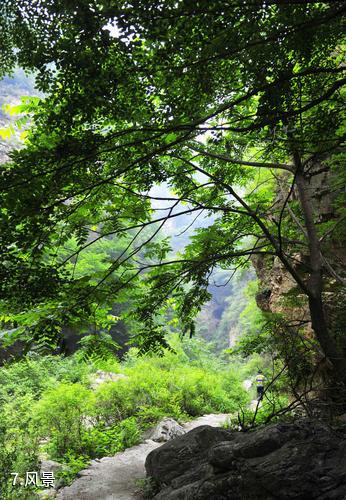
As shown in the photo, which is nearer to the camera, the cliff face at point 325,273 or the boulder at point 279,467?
the boulder at point 279,467

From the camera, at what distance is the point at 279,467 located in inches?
123

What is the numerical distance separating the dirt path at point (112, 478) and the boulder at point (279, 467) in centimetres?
220

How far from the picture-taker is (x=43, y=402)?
9.02 meters

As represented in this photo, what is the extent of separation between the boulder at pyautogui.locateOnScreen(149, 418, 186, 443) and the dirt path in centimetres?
65

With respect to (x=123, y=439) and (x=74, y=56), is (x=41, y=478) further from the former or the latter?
(x=74, y=56)

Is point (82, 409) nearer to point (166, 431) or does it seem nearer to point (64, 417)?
point (64, 417)

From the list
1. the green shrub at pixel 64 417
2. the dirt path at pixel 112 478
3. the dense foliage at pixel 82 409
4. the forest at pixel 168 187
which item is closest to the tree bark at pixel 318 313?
the forest at pixel 168 187

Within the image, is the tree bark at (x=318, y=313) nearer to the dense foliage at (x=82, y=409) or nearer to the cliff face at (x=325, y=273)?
the cliff face at (x=325, y=273)

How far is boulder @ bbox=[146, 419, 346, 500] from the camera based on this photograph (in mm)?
2939

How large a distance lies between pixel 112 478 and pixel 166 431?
2.79m

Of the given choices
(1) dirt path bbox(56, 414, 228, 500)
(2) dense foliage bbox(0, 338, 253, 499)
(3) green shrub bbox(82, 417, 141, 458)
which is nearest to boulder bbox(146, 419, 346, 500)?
(2) dense foliage bbox(0, 338, 253, 499)

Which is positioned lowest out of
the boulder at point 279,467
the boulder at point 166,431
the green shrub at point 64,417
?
the boulder at point 279,467

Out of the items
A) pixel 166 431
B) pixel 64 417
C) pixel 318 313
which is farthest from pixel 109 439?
pixel 318 313

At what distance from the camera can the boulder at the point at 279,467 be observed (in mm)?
2939
